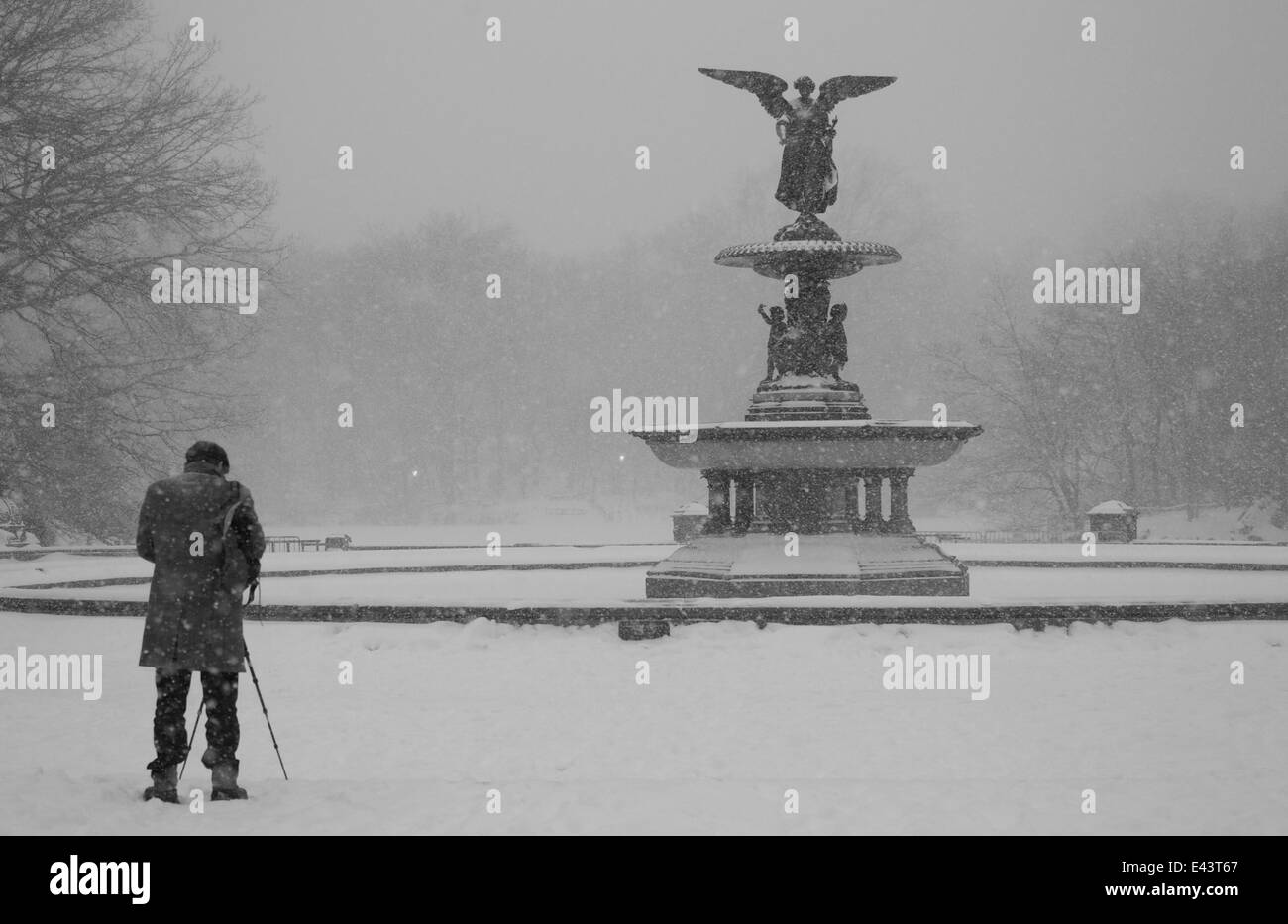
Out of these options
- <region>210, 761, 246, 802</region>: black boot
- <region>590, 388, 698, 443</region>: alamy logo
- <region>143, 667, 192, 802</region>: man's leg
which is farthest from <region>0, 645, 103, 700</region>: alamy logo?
<region>590, 388, 698, 443</region>: alamy logo

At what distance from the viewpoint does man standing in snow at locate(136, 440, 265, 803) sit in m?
6.39

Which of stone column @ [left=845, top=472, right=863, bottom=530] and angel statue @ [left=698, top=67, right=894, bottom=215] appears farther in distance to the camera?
angel statue @ [left=698, top=67, right=894, bottom=215]

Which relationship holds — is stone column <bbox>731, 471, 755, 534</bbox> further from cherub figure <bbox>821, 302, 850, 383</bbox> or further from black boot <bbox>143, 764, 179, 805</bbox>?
black boot <bbox>143, 764, 179, 805</bbox>

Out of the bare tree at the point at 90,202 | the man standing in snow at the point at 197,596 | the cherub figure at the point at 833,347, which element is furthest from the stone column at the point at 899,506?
the bare tree at the point at 90,202

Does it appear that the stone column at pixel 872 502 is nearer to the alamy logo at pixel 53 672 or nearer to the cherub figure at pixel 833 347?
the cherub figure at pixel 833 347

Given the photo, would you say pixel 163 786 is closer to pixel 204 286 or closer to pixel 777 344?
pixel 777 344

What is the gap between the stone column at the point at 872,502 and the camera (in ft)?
48.8

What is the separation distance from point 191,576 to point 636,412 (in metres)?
58.0

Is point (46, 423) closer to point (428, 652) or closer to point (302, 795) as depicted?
point (428, 652)

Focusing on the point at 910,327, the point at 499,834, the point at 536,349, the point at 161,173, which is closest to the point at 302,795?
the point at 499,834

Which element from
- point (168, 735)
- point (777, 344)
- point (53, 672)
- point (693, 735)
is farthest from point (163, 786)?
point (777, 344)

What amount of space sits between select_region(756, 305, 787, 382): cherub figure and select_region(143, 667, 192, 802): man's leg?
32.7 feet

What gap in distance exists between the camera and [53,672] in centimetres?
1057
